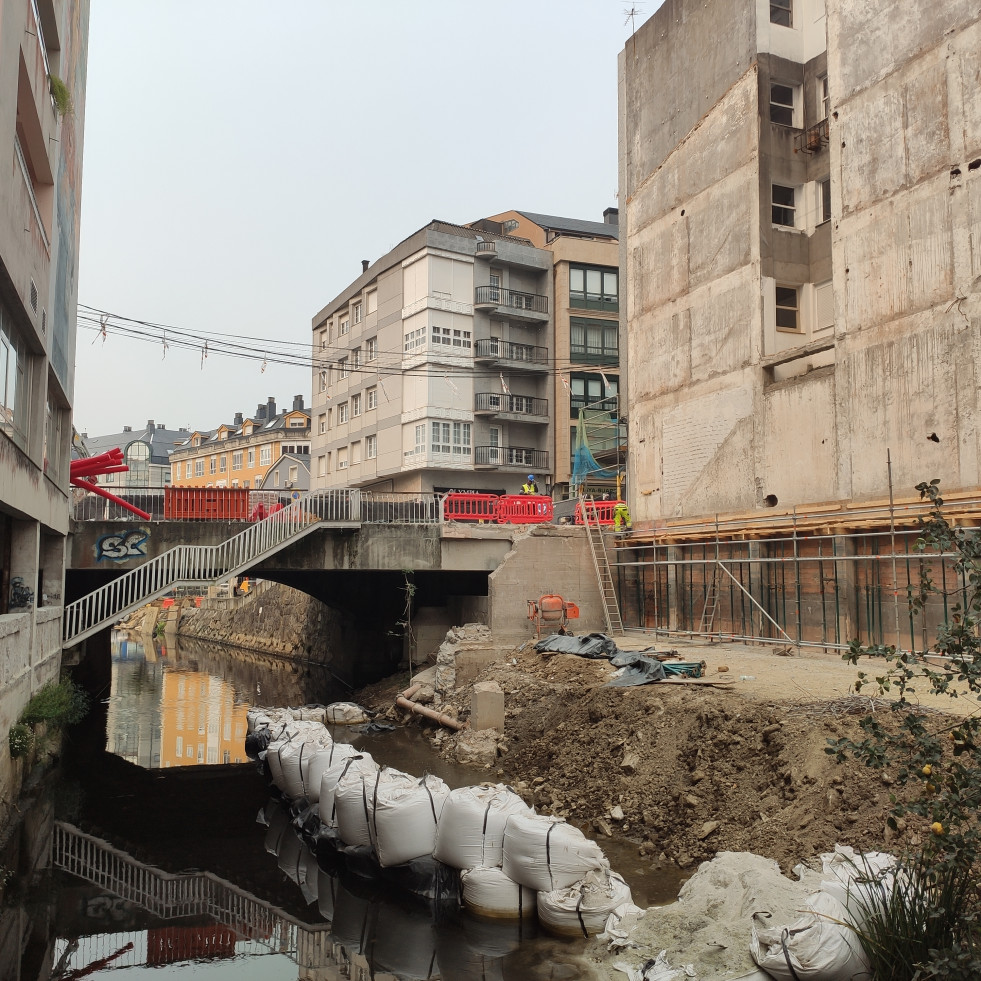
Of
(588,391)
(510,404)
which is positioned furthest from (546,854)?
(588,391)

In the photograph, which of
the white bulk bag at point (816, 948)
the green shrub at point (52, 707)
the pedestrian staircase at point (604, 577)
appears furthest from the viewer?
the pedestrian staircase at point (604, 577)

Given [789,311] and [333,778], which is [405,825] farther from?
[789,311]

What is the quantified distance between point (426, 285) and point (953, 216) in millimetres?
30421

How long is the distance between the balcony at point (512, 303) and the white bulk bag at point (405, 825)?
38.3 metres

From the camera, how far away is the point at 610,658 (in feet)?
65.3

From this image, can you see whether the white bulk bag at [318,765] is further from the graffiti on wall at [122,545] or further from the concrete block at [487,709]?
the graffiti on wall at [122,545]

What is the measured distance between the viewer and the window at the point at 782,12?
1035 inches

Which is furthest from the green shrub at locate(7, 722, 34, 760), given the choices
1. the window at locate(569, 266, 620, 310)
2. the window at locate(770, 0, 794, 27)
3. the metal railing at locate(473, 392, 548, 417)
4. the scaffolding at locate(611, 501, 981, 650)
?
the window at locate(569, 266, 620, 310)

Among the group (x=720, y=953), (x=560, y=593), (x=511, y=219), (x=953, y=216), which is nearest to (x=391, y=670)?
(x=560, y=593)

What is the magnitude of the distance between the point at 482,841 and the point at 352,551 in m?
17.3

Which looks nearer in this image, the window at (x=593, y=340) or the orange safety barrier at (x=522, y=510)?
the orange safety barrier at (x=522, y=510)

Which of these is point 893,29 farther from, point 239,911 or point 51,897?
point 51,897

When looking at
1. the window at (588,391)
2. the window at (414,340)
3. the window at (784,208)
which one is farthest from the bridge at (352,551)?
the window at (588,391)

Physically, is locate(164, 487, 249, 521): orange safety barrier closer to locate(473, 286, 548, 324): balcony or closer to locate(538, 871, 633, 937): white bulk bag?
locate(538, 871, 633, 937): white bulk bag
